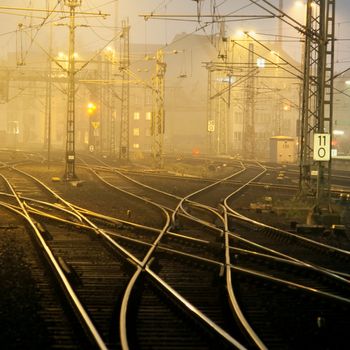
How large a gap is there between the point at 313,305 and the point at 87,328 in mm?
2712

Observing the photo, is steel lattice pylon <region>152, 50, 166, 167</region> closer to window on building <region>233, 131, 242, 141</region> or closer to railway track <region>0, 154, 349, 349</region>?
railway track <region>0, 154, 349, 349</region>

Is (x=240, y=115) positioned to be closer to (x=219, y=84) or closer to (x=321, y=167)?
(x=219, y=84)

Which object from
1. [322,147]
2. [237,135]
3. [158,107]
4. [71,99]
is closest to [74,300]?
[322,147]

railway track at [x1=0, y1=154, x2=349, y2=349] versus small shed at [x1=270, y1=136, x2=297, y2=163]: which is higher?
small shed at [x1=270, y1=136, x2=297, y2=163]

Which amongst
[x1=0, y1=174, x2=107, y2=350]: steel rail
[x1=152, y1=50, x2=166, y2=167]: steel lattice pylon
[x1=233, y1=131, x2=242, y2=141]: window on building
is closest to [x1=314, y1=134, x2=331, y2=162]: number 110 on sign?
[x1=0, y1=174, x2=107, y2=350]: steel rail

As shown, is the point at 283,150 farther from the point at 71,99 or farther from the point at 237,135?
the point at 237,135

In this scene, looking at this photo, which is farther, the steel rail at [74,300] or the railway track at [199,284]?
the railway track at [199,284]

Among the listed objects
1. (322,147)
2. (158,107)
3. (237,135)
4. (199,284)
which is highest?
(158,107)

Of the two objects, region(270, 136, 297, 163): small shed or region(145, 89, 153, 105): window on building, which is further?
region(145, 89, 153, 105): window on building

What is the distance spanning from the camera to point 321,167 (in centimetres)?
1513

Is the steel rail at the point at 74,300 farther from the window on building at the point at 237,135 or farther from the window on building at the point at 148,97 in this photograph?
the window on building at the point at 148,97

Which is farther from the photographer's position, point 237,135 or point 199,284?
point 237,135

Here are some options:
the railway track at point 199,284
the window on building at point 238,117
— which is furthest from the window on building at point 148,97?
the railway track at point 199,284

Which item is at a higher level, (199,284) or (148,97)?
(148,97)
